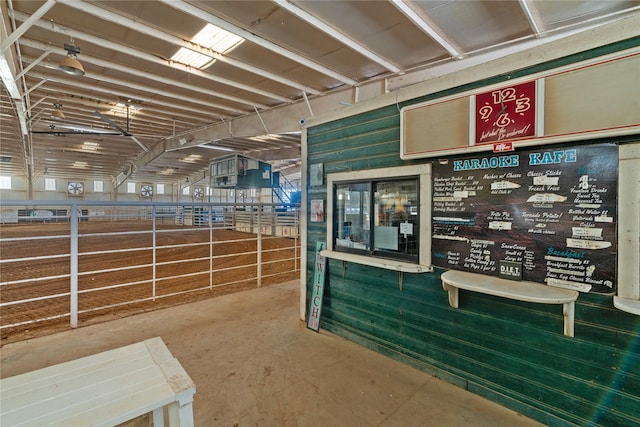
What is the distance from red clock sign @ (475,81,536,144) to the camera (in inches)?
78.1

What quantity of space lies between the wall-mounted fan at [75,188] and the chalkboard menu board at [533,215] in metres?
26.2

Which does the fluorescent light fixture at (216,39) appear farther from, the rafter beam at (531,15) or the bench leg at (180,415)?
the bench leg at (180,415)

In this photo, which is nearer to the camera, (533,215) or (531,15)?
(533,215)

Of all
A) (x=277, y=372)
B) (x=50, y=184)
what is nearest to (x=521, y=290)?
(x=277, y=372)

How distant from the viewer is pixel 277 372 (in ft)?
8.59

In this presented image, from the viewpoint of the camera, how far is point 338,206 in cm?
341

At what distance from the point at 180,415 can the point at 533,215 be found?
93.3 inches

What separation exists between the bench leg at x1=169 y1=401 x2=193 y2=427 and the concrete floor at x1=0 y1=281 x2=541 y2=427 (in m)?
0.83

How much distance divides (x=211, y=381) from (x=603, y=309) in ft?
9.29

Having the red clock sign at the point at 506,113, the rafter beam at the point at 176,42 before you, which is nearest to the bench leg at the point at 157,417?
the red clock sign at the point at 506,113

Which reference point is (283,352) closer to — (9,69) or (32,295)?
(32,295)

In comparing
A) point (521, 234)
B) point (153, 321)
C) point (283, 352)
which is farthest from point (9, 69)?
point (521, 234)

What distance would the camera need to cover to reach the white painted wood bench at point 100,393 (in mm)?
1146

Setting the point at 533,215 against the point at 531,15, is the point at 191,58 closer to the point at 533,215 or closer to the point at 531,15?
the point at 531,15
